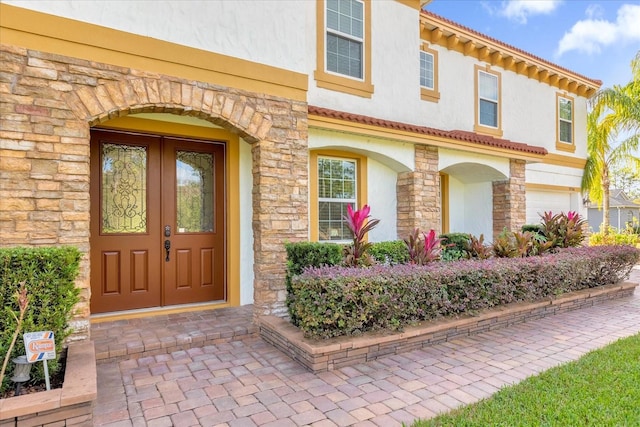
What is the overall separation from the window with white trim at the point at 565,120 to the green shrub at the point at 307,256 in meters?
11.8

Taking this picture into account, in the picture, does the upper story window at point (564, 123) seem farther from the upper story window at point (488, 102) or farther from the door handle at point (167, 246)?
the door handle at point (167, 246)

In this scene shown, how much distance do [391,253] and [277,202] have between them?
247 cm

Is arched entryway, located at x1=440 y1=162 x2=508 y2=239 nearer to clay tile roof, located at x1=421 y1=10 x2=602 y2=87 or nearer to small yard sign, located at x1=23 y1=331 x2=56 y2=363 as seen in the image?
clay tile roof, located at x1=421 y1=10 x2=602 y2=87

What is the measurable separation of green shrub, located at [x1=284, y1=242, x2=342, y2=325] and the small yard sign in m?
2.90

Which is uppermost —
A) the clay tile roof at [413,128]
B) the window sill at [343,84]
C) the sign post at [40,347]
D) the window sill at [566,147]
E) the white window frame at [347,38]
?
the white window frame at [347,38]

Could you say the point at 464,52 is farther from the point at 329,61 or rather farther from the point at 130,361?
the point at 130,361

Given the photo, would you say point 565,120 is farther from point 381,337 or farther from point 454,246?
point 381,337

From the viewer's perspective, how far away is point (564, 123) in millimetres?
13789

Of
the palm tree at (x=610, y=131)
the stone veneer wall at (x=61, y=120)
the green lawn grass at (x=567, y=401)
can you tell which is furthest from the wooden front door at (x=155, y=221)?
the palm tree at (x=610, y=131)

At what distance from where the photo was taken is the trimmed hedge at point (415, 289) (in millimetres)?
4531

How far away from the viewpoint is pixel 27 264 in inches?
135

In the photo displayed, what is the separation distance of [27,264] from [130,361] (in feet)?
5.76

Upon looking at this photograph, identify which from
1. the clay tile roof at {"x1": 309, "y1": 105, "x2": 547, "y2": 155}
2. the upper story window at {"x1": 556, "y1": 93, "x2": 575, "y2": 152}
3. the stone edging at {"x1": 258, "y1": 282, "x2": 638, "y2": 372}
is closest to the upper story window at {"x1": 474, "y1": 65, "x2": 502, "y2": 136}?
the clay tile roof at {"x1": 309, "y1": 105, "x2": 547, "y2": 155}

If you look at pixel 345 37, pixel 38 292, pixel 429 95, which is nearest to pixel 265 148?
pixel 38 292
